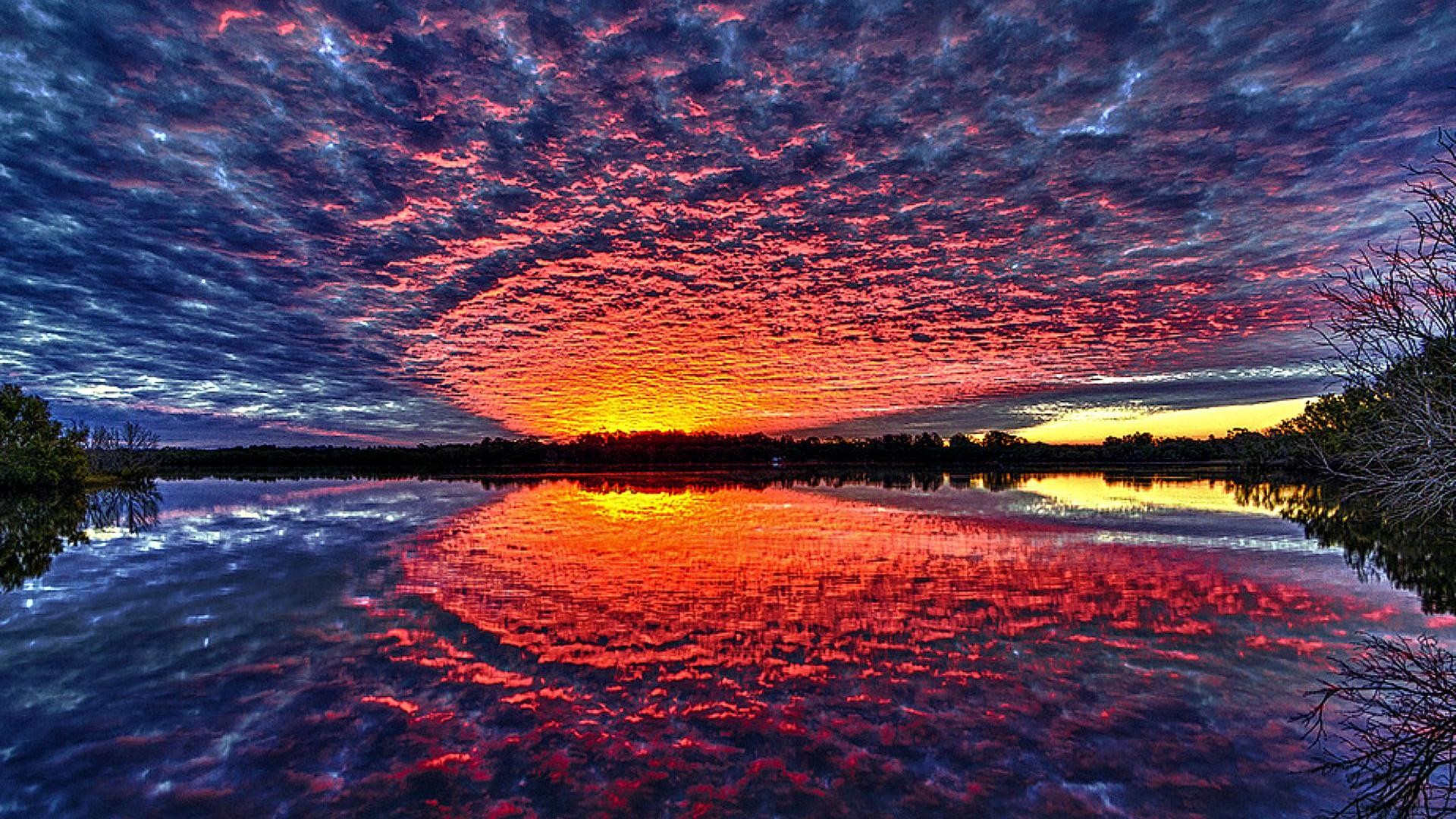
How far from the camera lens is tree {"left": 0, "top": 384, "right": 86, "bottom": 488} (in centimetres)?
5912

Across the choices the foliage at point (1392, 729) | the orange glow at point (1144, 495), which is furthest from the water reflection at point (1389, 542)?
the foliage at point (1392, 729)

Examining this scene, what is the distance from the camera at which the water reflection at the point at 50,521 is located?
71.8ft

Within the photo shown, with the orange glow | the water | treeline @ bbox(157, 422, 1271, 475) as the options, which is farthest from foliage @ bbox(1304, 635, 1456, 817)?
treeline @ bbox(157, 422, 1271, 475)

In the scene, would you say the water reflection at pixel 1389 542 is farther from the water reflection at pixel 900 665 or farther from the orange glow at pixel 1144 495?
the orange glow at pixel 1144 495

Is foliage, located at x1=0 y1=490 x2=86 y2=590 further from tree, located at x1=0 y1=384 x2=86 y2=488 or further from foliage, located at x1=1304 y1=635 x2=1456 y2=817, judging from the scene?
foliage, located at x1=1304 y1=635 x2=1456 y2=817

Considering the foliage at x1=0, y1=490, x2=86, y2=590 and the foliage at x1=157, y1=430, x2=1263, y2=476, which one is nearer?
the foliage at x1=0, y1=490, x2=86, y2=590

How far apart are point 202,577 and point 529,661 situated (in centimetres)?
1421

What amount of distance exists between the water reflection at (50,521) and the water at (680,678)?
5.41ft

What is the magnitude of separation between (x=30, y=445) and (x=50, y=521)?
3820cm

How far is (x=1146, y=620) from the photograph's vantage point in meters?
13.9

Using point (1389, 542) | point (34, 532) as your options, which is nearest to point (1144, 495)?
point (1389, 542)

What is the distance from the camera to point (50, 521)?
3584cm

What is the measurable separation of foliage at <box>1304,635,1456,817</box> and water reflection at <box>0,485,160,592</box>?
2890 cm

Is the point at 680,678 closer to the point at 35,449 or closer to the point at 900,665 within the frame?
the point at 900,665
